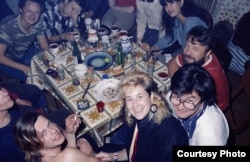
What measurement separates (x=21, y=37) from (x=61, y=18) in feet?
2.31

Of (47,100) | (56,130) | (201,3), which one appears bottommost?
(47,100)

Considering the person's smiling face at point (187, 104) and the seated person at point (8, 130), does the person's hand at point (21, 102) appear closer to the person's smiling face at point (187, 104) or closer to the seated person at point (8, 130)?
the seated person at point (8, 130)

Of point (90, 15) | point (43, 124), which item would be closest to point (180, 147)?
point (43, 124)

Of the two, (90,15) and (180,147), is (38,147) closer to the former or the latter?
(180,147)

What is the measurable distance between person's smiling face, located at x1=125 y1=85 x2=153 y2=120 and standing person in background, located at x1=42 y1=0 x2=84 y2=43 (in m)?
2.03

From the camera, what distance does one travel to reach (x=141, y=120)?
232 cm

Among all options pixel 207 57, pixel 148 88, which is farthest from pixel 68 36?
pixel 207 57

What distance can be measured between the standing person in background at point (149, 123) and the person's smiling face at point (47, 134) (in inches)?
26.7

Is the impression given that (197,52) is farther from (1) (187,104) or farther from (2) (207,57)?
(1) (187,104)

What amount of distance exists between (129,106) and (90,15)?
281 cm

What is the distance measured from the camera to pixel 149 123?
7.49 ft

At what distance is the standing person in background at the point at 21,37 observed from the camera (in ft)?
12.1

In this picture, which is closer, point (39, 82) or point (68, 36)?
point (39, 82)

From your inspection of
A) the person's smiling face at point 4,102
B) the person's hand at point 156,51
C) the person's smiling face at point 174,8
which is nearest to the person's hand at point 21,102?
the person's smiling face at point 4,102
